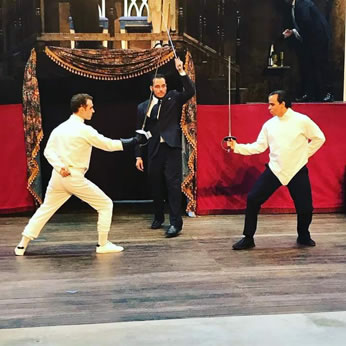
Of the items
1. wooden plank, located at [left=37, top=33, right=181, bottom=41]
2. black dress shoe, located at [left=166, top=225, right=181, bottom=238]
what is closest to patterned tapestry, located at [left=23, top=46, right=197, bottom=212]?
wooden plank, located at [left=37, top=33, right=181, bottom=41]

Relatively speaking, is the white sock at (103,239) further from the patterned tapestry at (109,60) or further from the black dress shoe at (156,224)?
the patterned tapestry at (109,60)

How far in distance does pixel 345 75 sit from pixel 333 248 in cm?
287

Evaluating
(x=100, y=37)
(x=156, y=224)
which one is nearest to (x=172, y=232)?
(x=156, y=224)

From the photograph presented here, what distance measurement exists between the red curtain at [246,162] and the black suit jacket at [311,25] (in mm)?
956

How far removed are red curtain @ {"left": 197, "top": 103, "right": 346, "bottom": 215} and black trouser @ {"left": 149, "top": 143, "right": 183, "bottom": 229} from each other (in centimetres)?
86

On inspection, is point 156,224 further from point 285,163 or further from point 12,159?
point 12,159

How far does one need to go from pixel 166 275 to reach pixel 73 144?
49.3 inches

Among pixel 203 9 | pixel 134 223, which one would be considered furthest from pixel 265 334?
pixel 203 9

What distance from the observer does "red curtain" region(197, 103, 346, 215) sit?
633 centimetres

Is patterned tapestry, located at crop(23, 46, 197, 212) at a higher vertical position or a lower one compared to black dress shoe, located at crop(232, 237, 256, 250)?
higher

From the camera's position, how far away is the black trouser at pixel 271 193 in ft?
16.0

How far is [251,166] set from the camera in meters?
6.38

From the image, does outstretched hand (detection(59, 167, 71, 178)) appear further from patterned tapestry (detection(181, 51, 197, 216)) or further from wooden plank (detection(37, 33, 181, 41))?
wooden plank (detection(37, 33, 181, 41))

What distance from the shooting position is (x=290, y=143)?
16.0 feet
